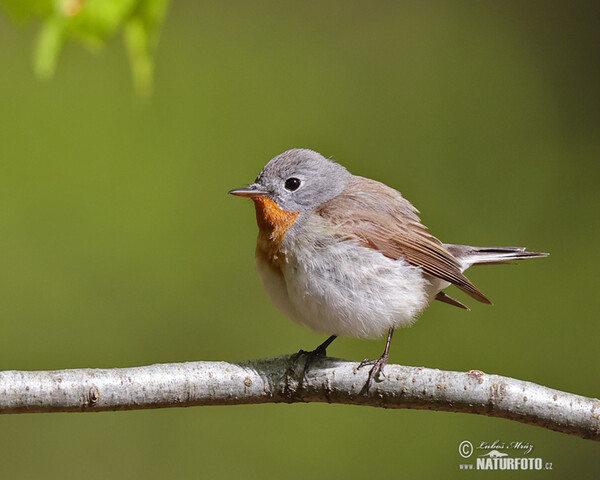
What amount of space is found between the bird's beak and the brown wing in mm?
244

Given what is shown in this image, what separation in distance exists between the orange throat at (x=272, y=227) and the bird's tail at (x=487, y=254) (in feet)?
2.63

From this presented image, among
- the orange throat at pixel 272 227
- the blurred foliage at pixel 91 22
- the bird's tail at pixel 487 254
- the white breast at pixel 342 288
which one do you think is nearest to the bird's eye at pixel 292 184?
the orange throat at pixel 272 227

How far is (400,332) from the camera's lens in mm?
4383

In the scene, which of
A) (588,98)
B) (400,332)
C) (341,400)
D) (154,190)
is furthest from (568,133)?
(341,400)

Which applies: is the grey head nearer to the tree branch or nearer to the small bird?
the small bird

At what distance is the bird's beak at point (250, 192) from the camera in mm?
3113

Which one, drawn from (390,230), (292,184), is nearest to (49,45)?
(292,184)

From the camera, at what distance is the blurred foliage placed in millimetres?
2145

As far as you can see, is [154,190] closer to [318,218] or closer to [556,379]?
[318,218]

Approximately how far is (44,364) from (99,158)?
1202 mm

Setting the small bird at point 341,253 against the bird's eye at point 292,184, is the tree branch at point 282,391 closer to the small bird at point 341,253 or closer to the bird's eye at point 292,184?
the small bird at point 341,253

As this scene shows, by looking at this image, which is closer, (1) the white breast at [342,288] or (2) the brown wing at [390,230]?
(1) the white breast at [342,288]

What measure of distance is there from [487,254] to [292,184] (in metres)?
0.91

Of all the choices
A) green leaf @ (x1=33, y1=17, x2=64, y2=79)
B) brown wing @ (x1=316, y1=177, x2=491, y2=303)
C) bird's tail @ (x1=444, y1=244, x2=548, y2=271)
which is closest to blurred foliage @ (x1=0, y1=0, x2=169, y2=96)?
green leaf @ (x1=33, y1=17, x2=64, y2=79)
